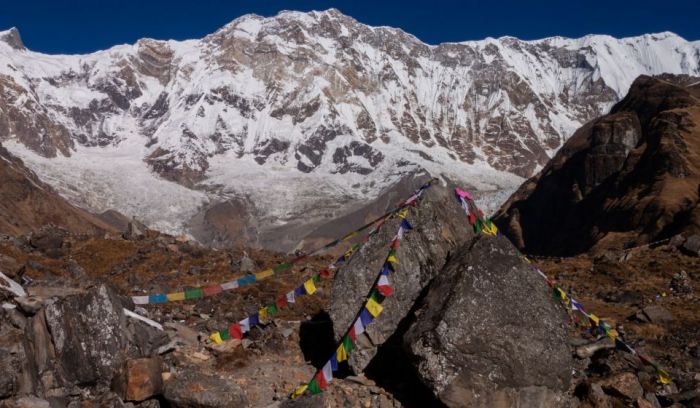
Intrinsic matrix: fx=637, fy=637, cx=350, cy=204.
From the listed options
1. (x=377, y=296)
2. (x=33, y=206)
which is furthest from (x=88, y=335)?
(x=33, y=206)

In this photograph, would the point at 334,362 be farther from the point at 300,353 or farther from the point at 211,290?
the point at 211,290

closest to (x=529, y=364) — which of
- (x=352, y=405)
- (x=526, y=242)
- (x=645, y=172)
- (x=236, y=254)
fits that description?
(x=352, y=405)

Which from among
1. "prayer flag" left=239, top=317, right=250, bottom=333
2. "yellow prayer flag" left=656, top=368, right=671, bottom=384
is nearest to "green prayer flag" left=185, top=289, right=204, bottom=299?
"prayer flag" left=239, top=317, right=250, bottom=333

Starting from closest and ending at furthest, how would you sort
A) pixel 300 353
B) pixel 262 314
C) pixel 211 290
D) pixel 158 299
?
pixel 300 353
pixel 262 314
pixel 158 299
pixel 211 290

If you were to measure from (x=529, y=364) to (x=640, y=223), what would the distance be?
268 ft

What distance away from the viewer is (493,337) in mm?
10312

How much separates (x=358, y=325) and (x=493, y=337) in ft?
9.35

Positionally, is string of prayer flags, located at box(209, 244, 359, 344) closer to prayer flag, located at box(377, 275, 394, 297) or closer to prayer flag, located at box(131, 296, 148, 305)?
prayer flag, located at box(377, 275, 394, 297)

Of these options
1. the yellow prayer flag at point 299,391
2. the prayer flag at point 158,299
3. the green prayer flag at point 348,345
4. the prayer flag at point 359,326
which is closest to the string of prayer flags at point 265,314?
the prayer flag at point 359,326

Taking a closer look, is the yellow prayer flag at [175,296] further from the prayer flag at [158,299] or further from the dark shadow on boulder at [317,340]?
the dark shadow on boulder at [317,340]

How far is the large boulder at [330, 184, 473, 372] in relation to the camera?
40.7ft

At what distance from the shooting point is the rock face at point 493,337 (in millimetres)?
10070

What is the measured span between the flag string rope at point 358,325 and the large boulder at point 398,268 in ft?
0.59

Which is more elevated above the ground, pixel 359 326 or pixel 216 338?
pixel 359 326
